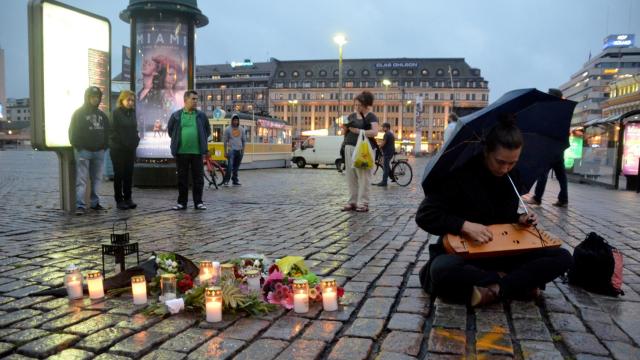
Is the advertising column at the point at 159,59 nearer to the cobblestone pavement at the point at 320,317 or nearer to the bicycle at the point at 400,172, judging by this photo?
the cobblestone pavement at the point at 320,317

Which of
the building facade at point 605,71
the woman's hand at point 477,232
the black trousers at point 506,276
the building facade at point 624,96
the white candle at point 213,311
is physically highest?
the building facade at point 605,71

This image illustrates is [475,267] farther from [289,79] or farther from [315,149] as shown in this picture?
[289,79]

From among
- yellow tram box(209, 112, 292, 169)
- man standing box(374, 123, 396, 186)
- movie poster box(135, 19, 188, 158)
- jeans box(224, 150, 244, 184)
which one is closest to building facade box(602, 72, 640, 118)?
yellow tram box(209, 112, 292, 169)

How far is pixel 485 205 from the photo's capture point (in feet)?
11.5

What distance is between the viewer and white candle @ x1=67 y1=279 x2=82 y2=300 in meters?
3.50

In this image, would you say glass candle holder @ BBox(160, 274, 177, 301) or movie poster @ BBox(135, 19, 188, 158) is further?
movie poster @ BBox(135, 19, 188, 158)

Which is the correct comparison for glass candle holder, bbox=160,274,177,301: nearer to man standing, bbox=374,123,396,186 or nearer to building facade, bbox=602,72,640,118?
man standing, bbox=374,123,396,186

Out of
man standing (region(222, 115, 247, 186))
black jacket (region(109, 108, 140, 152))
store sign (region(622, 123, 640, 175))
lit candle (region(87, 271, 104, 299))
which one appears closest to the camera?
lit candle (region(87, 271, 104, 299))

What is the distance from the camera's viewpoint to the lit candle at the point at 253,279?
3646mm

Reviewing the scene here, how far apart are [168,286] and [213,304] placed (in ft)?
1.67

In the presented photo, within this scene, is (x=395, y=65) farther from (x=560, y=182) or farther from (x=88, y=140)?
(x=88, y=140)

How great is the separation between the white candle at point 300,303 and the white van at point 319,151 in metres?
25.2

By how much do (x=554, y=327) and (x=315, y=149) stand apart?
1032 inches

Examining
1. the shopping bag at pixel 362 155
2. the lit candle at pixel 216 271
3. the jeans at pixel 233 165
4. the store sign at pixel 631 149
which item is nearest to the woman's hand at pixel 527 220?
the lit candle at pixel 216 271
